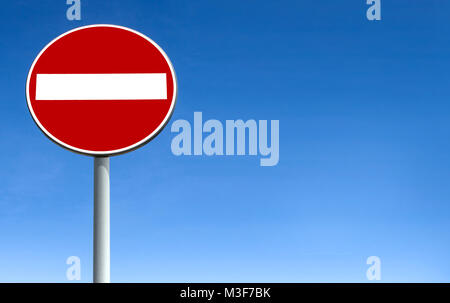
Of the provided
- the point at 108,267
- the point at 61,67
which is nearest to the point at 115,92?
the point at 61,67

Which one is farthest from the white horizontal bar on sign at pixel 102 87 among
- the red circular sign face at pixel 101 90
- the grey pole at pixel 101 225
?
the grey pole at pixel 101 225

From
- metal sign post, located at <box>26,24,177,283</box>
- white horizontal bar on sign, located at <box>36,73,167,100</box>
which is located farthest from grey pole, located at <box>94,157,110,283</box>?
white horizontal bar on sign, located at <box>36,73,167,100</box>

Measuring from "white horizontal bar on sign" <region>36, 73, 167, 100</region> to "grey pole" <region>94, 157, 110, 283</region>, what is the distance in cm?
25

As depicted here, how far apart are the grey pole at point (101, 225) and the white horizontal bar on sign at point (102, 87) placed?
253 mm

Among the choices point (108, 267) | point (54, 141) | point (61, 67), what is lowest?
point (108, 267)

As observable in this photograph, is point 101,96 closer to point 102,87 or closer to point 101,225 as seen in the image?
point 102,87

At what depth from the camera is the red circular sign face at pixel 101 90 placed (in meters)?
1.64

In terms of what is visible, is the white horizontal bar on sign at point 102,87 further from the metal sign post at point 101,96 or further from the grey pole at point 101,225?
the grey pole at point 101,225

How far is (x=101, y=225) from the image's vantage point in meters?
1.59

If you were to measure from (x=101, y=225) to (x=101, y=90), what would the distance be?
466mm
